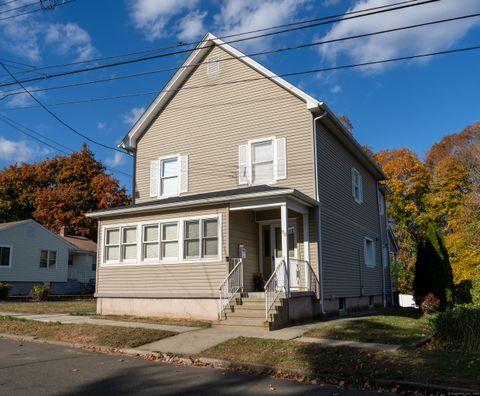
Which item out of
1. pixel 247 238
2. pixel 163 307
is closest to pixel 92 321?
pixel 163 307

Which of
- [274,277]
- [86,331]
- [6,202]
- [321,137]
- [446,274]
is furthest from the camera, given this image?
[6,202]

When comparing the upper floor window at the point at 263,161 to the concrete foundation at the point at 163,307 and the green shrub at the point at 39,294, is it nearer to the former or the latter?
the concrete foundation at the point at 163,307

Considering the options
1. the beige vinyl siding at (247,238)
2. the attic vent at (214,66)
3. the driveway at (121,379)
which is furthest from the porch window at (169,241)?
the attic vent at (214,66)

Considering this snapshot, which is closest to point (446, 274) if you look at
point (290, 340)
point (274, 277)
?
point (274, 277)

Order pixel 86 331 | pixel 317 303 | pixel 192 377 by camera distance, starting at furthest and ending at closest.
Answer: pixel 317 303 → pixel 86 331 → pixel 192 377

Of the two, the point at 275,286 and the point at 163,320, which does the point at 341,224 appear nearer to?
the point at 275,286

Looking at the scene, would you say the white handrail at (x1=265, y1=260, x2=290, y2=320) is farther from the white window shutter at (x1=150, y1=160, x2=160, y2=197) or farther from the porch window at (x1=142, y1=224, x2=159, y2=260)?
the white window shutter at (x1=150, y1=160, x2=160, y2=197)

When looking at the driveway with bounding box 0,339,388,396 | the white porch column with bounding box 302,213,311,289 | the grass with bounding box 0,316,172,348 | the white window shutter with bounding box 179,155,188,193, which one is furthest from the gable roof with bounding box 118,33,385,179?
the driveway with bounding box 0,339,388,396

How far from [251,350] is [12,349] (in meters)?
5.38

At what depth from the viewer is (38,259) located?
33.4 m

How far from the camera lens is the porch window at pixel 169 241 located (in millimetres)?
15703

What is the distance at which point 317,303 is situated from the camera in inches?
593

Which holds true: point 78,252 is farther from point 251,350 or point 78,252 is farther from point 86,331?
point 251,350

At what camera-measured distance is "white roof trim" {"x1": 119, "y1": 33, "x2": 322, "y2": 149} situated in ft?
54.9
